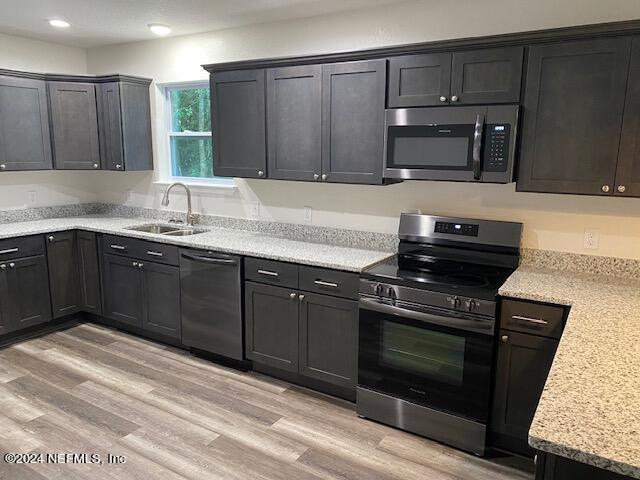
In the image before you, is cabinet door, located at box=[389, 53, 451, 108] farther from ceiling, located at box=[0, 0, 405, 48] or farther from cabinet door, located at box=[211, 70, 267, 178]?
cabinet door, located at box=[211, 70, 267, 178]

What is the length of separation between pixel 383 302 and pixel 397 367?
1.27ft

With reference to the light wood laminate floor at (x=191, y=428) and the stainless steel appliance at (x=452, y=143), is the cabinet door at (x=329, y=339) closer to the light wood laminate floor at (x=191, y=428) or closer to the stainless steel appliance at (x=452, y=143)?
the light wood laminate floor at (x=191, y=428)

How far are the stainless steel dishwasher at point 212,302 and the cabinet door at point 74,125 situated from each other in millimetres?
1678

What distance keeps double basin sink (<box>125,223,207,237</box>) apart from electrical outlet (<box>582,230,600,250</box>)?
2.86 meters

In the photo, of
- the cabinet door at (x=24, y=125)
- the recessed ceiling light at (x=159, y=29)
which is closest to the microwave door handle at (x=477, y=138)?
the recessed ceiling light at (x=159, y=29)

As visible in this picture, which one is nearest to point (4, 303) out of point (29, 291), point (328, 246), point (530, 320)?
point (29, 291)

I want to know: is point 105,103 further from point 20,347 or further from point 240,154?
point 20,347

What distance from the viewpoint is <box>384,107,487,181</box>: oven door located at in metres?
2.65

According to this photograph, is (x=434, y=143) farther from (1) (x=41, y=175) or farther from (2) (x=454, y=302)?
(1) (x=41, y=175)

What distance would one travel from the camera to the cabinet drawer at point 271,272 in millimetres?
3150

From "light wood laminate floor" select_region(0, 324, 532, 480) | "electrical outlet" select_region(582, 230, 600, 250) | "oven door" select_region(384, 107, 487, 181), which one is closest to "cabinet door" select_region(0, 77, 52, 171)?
"light wood laminate floor" select_region(0, 324, 532, 480)

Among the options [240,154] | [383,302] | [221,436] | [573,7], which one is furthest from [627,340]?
[240,154]

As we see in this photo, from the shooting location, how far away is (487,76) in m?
2.60

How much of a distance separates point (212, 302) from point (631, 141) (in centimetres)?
277
